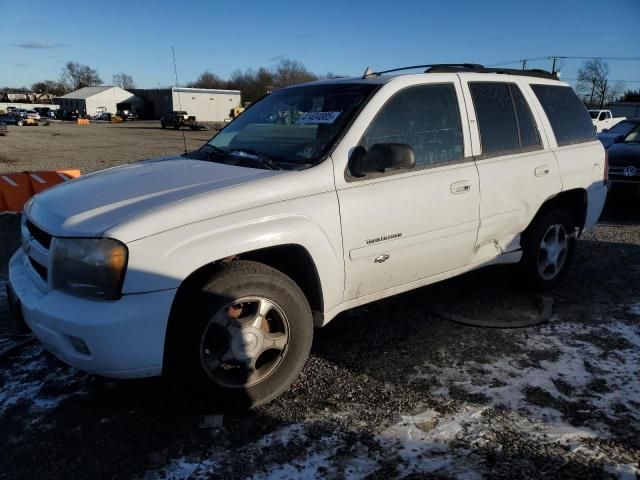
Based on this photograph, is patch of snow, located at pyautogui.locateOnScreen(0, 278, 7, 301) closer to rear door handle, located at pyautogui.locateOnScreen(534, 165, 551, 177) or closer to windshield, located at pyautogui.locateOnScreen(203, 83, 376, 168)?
windshield, located at pyautogui.locateOnScreen(203, 83, 376, 168)

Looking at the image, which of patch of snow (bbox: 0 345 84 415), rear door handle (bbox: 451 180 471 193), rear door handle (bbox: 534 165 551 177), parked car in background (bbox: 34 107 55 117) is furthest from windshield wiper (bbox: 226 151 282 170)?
parked car in background (bbox: 34 107 55 117)

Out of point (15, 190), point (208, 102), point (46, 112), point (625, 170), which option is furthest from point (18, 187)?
point (46, 112)

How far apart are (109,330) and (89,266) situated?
32cm

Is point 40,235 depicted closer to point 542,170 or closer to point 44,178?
point 542,170

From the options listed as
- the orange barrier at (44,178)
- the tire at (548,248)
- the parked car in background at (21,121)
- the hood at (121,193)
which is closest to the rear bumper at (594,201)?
the tire at (548,248)

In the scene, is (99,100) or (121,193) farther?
(99,100)

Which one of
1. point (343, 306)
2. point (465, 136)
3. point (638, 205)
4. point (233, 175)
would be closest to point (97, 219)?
point (233, 175)

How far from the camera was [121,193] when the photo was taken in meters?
2.88

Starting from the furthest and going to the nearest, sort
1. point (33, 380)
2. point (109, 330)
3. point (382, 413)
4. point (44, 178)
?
point (44, 178) < point (33, 380) < point (382, 413) < point (109, 330)

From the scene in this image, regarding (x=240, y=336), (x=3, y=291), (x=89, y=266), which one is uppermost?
(x=89, y=266)

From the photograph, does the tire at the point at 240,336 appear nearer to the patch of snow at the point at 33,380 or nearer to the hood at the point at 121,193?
the hood at the point at 121,193

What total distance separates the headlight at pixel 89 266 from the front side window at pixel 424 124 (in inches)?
63.1

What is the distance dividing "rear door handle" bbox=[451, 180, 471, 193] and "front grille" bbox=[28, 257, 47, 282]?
2531 millimetres

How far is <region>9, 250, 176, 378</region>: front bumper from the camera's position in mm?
2404
